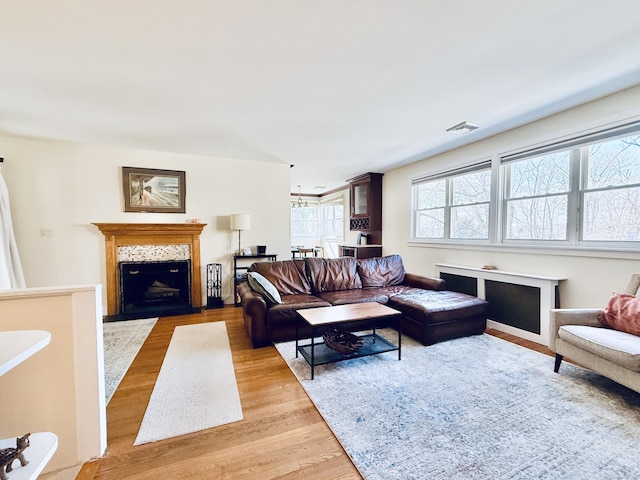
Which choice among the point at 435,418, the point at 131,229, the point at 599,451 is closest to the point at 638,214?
the point at 599,451

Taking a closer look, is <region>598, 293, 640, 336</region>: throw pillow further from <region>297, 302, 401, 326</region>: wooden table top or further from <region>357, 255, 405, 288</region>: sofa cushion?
<region>357, 255, 405, 288</region>: sofa cushion

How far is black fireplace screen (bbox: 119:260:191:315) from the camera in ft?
13.6

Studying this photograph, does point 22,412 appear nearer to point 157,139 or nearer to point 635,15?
point 157,139

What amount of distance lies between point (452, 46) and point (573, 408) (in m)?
2.62

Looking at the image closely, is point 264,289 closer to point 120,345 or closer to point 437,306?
point 120,345

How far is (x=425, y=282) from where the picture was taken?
13.1 feet

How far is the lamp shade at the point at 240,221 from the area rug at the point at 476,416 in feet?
8.02

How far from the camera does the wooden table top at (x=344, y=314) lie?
2.46m

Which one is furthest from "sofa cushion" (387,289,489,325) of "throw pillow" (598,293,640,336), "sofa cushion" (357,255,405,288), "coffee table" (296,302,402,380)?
"throw pillow" (598,293,640,336)

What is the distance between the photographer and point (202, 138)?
3.76 meters

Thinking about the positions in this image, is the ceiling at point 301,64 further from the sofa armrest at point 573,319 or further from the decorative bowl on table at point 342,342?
the decorative bowl on table at point 342,342

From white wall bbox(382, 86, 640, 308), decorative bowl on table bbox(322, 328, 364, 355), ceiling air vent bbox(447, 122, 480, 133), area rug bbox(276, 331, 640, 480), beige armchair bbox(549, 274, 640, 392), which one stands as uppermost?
ceiling air vent bbox(447, 122, 480, 133)

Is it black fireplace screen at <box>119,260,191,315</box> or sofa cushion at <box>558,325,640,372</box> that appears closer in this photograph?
sofa cushion at <box>558,325,640,372</box>

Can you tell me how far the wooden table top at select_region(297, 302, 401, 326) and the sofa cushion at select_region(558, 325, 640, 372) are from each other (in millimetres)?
1345
